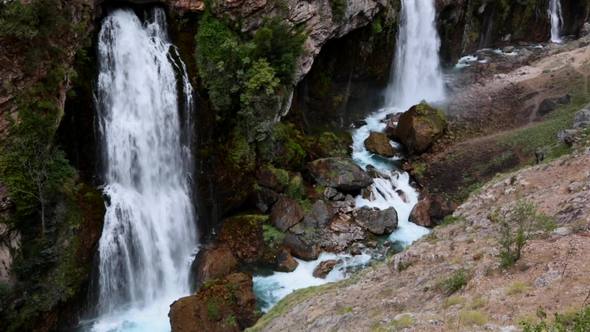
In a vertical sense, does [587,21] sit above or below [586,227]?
above

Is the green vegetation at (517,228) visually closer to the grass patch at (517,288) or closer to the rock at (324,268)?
the grass patch at (517,288)

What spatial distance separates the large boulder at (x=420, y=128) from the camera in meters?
21.2

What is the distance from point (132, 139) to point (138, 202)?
191cm

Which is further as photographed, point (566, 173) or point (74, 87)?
point (74, 87)

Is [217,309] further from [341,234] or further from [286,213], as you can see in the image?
[341,234]

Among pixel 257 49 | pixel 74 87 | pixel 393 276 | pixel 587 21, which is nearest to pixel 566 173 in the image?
pixel 393 276

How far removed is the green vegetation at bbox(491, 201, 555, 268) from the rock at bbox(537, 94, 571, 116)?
47.8ft

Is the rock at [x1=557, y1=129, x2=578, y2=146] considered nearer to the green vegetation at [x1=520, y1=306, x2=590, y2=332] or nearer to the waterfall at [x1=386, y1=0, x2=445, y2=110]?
the green vegetation at [x1=520, y1=306, x2=590, y2=332]

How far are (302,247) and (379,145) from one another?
721 centimetres

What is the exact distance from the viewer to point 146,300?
47.6 feet

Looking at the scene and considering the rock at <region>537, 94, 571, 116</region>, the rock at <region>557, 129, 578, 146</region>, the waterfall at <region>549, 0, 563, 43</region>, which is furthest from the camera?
the waterfall at <region>549, 0, 563, 43</region>

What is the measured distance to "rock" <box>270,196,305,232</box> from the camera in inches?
659

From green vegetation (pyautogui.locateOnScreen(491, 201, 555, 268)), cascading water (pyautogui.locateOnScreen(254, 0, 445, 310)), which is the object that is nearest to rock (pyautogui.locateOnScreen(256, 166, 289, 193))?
cascading water (pyautogui.locateOnScreen(254, 0, 445, 310))

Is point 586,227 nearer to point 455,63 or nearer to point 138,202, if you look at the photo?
point 138,202
